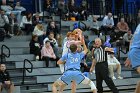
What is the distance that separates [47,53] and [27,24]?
2.70 m

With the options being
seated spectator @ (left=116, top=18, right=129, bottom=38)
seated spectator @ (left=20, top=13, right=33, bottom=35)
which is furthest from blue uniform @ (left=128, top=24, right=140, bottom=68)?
seated spectator @ (left=116, top=18, right=129, bottom=38)

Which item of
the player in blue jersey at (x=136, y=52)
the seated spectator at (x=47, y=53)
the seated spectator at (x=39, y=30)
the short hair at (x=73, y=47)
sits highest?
the player in blue jersey at (x=136, y=52)

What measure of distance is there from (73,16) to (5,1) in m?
3.41

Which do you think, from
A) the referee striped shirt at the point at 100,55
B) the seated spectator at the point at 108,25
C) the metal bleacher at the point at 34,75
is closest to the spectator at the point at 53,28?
the metal bleacher at the point at 34,75

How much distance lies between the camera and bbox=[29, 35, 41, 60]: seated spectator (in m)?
15.8

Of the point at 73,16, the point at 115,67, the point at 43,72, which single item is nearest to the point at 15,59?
the point at 43,72

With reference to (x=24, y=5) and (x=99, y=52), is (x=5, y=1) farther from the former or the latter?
(x=99, y=52)

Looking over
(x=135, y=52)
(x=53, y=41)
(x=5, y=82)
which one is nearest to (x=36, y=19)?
(x=53, y=41)

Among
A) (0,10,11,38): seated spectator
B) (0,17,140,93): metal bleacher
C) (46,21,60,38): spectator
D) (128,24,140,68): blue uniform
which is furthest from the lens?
(46,21,60,38): spectator

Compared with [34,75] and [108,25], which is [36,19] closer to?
[108,25]

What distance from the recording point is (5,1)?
18.5 metres

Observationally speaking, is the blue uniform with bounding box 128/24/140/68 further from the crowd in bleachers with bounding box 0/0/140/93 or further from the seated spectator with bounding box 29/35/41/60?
the seated spectator with bounding box 29/35/41/60

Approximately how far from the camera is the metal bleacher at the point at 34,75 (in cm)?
1408

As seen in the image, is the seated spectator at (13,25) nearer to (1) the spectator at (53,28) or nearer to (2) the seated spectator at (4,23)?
(2) the seated spectator at (4,23)
